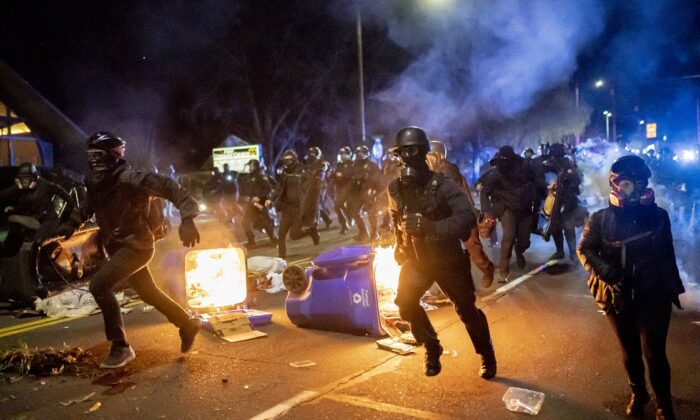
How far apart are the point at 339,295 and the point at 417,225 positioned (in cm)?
186

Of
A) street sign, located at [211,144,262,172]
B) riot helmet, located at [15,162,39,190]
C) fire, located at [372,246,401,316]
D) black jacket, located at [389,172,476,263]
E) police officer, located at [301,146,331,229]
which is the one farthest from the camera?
street sign, located at [211,144,262,172]

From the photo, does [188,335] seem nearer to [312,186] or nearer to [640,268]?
[640,268]

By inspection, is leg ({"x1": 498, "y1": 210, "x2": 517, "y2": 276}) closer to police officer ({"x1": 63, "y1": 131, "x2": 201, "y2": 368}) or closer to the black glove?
the black glove

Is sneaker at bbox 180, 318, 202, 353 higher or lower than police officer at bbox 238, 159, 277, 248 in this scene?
lower

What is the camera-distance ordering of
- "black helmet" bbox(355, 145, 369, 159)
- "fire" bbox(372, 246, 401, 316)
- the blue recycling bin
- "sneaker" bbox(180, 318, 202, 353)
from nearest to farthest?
1. "sneaker" bbox(180, 318, 202, 353)
2. the blue recycling bin
3. "fire" bbox(372, 246, 401, 316)
4. "black helmet" bbox(355, 145, 369, 159)

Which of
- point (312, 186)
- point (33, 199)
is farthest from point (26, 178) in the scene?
point (312, 186)

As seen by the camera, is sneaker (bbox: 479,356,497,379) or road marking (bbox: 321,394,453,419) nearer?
road marking (bbox: 321,394,453,419)

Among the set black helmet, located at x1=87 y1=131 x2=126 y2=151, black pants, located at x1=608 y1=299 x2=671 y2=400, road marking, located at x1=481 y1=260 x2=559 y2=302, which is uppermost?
black helmet, located at x1=87 y1=131 x2=126 y2=151

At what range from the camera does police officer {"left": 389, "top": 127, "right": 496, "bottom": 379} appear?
4.13 metres

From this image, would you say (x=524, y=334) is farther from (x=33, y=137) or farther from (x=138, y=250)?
(x=33, y=137)

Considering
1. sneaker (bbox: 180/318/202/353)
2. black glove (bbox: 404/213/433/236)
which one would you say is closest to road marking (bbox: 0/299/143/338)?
sneaker (bbox: 180/318/202/353)

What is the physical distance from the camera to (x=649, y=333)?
351cm

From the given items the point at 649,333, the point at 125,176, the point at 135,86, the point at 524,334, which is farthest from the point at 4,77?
the point at 649,333

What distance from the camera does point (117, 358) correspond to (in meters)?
5.02
